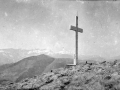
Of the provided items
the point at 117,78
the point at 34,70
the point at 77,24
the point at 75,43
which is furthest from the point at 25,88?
the point at 34,70

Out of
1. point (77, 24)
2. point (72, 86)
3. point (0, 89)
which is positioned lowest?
point (0, 89)

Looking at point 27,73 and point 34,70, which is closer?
point 27,73

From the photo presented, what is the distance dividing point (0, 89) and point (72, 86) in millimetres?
7607

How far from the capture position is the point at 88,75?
9562mm

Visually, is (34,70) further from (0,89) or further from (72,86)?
(72,86)

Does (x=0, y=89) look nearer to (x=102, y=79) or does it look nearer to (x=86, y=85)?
(x=86, y=85)

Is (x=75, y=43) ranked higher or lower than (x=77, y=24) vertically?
lower

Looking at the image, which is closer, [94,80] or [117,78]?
[117,78]

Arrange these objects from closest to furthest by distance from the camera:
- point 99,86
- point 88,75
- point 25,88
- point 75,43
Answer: point 99,86 < point 88,75 < point 25,88 < point 75,43

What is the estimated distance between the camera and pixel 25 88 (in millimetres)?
10375

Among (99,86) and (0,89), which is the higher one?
(99,86)

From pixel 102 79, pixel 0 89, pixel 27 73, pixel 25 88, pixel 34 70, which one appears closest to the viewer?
pixel 102 79

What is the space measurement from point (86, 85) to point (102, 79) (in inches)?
45.6

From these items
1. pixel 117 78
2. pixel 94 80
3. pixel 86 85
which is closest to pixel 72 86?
pixel 86 85
